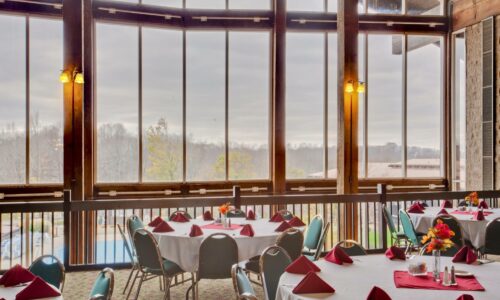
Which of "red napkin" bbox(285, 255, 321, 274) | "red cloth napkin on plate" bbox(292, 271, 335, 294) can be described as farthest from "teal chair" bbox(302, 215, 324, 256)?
"red cloth napkin on plate" bbox(292, 271, 335, 294)

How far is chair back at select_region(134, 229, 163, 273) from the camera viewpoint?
185 inches

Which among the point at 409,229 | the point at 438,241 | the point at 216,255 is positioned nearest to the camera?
the point at 438,241

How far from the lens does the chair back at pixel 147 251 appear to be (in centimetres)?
470

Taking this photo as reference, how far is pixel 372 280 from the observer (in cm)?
318

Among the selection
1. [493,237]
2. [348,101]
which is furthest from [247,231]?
[348,101]

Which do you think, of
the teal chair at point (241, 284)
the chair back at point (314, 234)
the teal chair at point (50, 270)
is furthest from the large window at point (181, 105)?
the teal chair at point (241, 284)

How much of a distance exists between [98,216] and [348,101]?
5.78m

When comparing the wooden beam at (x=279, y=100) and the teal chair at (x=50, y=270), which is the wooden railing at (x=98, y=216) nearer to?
the wooden beam at (x=279, y=100)

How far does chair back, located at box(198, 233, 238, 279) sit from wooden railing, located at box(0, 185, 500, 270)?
1966 millimetres

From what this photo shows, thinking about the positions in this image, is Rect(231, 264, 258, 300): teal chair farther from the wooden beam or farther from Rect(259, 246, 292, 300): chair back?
the wooden beam

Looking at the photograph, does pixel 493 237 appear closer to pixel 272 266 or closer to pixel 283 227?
pixel 283 227

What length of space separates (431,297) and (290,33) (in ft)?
28.4

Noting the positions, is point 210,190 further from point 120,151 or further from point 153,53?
point 153,53

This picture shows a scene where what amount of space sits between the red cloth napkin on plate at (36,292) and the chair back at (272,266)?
145 cm
